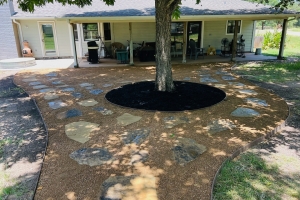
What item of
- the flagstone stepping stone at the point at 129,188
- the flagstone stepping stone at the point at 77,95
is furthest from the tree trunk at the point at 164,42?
the flagstone stepping stone at the point at 129,188

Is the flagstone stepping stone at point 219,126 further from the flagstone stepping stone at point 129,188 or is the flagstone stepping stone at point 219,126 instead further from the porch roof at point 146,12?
the porch roof at point 146,12

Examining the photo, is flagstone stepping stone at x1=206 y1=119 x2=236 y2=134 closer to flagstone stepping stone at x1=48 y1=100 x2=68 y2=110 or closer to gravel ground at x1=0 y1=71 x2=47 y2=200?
gravel ground at x1=0 y1=71 x2=47 y2=200

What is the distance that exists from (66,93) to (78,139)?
3.18 m

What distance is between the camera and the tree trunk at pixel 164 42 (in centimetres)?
558

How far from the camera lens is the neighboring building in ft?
39.4

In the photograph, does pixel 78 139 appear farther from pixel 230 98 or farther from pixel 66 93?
pixel 230 98

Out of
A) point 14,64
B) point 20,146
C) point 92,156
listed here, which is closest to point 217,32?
point 14,64

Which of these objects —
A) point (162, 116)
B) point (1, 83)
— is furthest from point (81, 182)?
point (1, 83)

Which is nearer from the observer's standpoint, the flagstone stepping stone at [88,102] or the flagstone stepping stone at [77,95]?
the flagstone stepping stone at [88,102]

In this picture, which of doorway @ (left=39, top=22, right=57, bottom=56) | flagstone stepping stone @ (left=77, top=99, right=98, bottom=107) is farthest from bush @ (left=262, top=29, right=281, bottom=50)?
flagstone stepping stone @ (left=77, top=99, right=98, bottom=107)

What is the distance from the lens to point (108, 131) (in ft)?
13.8

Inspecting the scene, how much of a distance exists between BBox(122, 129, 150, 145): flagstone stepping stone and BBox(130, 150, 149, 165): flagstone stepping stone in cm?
30

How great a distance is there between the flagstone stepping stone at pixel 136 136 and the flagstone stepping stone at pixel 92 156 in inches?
18.4

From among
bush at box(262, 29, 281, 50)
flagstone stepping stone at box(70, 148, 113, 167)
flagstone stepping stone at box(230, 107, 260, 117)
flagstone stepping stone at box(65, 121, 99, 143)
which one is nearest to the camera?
flagstone stepping stone at box(70, 148, 113, 167)
